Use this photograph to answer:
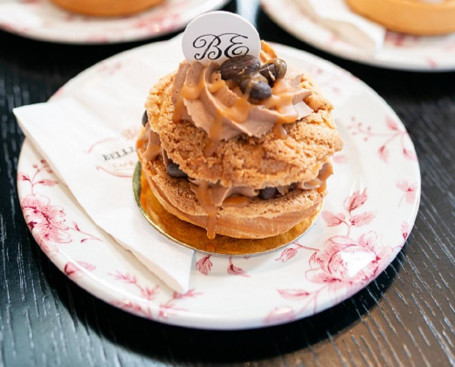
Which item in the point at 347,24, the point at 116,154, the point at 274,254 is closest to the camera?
the point at 274,254

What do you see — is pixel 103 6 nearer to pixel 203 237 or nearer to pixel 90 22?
pixel 90 22

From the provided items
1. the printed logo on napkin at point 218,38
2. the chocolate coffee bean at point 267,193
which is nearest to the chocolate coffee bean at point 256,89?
the printed logo on napkin at point 218,38

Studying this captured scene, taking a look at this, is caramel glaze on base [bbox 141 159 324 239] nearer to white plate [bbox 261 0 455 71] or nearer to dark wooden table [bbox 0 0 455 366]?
dark wooden table [bbox 0 0 455 366]

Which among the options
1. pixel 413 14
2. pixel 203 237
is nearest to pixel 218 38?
pixel 203 237

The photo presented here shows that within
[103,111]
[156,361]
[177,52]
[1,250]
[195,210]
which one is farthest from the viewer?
[177,52]

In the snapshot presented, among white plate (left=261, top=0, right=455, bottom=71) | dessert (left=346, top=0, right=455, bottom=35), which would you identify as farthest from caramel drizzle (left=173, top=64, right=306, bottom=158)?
dessert (left=346, top=0, right=455, bottom=35)

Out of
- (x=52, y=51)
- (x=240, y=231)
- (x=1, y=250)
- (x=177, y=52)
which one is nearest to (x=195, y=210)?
(x=240, y=231)

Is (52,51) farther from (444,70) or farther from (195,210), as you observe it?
(444,70)
